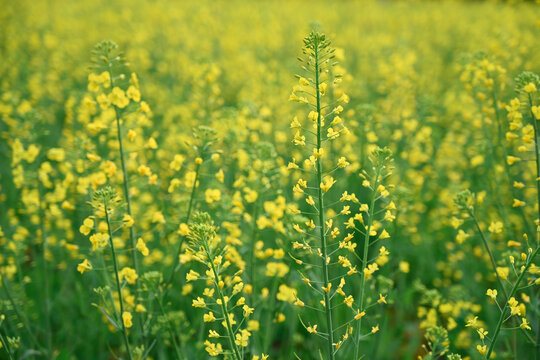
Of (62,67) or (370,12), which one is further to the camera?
(370,12)

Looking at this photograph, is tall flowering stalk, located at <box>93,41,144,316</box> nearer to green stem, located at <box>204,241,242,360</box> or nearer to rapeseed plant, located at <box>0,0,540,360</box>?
rapeseed plant, located at <box>0,0,540,360</box>

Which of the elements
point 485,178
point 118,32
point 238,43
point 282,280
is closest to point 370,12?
point 238,43

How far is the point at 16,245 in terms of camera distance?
3084 mm

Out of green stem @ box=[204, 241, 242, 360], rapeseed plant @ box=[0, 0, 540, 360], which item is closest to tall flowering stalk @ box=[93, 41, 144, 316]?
rapeseed plant @ box=[0, 0, 540, 360]

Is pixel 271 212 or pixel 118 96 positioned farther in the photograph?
pixel 271 212

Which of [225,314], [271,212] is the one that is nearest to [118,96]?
[271,212]

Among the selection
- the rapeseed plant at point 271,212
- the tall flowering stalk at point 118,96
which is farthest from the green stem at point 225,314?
the tall flowering stalk at point 118,96

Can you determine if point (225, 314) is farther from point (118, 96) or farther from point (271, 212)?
point (118, 96)

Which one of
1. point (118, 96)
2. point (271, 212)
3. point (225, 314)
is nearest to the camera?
point (225, 314)

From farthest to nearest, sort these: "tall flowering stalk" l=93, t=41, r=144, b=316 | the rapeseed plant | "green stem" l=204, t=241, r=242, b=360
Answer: "tall flowering stalk" l=93, t=41, r=144, b=316, the rapeseed plant, "green stem" l=204, t=241, r=242, b=360

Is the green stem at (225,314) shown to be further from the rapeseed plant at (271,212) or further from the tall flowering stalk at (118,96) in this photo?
the tall flowering stalk at (118,96)

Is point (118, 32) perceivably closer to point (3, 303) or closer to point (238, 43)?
point (238, 43)

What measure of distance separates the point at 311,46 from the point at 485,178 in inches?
123

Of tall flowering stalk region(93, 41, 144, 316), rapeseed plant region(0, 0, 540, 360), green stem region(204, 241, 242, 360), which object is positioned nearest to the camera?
green stem region(204, 241, 242, 360)
